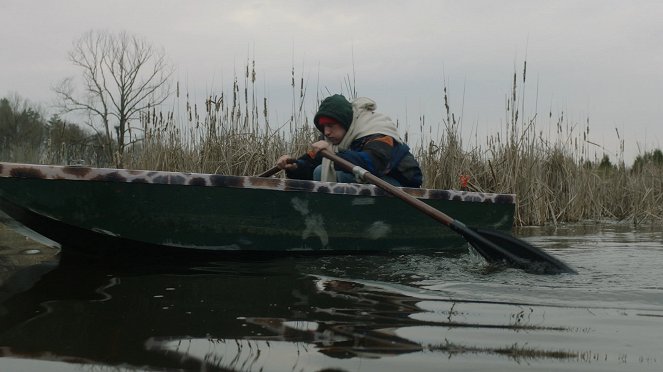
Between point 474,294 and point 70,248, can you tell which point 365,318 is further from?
point 70,248

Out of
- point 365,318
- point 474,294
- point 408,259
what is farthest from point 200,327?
point 408,259

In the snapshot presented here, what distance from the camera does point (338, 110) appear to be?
5406 mm

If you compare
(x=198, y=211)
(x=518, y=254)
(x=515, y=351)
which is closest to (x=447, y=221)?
(x=518, y=254)

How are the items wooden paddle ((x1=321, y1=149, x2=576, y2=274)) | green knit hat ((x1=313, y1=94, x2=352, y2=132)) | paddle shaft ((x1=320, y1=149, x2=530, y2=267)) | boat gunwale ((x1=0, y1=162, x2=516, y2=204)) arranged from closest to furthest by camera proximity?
boat gunwale ((x1=0, y1=162, x2=516, y2=204)) < wooden paddle ((x1=321, y1=149, x2=576, y2=274)) < paddle shaft ((x1=320, y1=149, x2=530, y2=267)) < green knit hat ((x1=313, y1=94, x2=352, y2=132))

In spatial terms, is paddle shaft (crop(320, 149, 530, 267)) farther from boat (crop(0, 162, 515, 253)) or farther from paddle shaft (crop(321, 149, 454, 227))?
boat (crop(0, 162, 515, 253))

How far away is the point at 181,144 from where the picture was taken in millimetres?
8555

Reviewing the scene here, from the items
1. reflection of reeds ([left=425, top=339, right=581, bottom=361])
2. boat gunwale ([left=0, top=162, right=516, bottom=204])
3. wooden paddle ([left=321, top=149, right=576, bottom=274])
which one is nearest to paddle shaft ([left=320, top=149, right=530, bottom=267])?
wooden paddle ([left=321, top=149, right=576, bottom=274])

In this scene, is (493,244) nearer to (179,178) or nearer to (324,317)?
(179,178)

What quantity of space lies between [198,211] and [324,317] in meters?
1.85

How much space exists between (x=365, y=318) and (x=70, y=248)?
2.46 meters

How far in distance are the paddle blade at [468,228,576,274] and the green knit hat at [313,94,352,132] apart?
132 centimetres

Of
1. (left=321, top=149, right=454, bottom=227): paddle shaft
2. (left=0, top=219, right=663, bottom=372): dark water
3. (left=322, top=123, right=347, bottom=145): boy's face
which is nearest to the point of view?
(left=0, top=219, right=663, bottom=372): dark water

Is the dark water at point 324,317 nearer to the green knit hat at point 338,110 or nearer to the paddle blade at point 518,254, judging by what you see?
the paddle blade at point 518,254

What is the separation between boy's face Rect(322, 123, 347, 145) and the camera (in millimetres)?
5516
